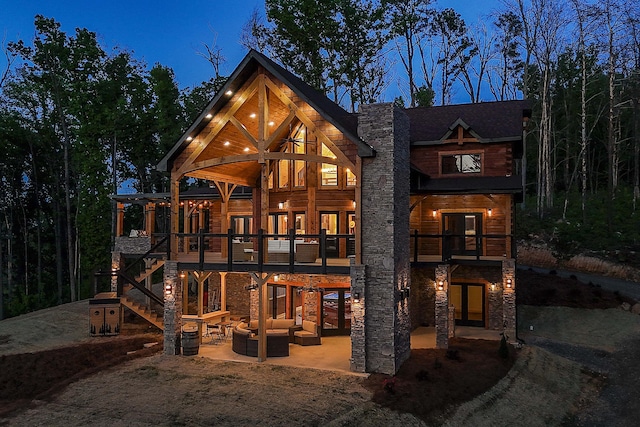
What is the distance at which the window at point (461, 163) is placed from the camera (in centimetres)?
1958

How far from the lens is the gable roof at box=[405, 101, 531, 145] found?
19.2m

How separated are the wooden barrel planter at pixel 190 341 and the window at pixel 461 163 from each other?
12048 mm

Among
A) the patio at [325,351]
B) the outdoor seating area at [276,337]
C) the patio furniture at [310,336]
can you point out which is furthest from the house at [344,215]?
Result: the patio furniture at [310,336]

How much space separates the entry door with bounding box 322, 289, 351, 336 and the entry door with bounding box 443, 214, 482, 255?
5001 mm

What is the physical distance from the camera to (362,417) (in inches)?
409

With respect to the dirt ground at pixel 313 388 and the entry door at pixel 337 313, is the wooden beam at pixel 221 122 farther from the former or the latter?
the entry door at pixel 337 313

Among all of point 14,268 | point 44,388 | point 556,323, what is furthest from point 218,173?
point 14,268

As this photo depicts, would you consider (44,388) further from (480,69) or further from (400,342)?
(480,69)

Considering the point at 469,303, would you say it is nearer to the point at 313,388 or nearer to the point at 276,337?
the point at 276,337

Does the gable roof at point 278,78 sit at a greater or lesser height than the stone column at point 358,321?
greater

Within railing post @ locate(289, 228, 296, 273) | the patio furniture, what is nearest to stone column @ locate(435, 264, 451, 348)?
the patio furniture

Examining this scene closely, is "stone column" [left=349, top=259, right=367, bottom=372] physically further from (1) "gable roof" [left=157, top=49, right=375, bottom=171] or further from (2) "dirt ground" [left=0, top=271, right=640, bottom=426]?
(1) "gable roof" [left=157, top=49, right=375, bottom=171]

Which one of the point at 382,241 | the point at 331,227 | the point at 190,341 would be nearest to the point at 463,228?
the point at 331,227

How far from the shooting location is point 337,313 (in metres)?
17.5
